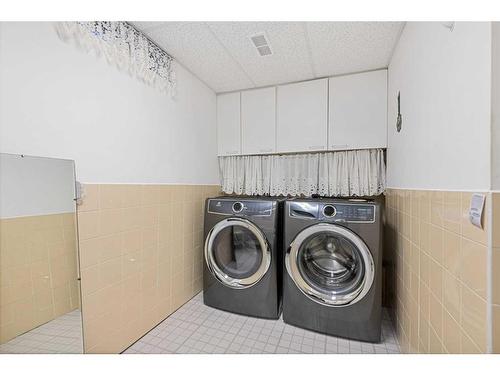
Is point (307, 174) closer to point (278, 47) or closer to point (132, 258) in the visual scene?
point (278, 47)

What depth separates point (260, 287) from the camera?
1.67m

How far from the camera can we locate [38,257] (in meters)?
1.00

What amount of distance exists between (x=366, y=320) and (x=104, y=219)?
5.72 feet

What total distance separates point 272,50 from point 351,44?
1.83 feet

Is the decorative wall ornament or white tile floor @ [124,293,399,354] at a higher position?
the decorative wall ornament

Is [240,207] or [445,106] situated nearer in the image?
[445,106]

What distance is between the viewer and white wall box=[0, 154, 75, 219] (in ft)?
2.97

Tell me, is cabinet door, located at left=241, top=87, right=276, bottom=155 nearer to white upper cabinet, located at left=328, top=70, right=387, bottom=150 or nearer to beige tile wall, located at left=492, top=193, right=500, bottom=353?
white upper cabinet, located at left=328, top=70, right=387, bottom=150

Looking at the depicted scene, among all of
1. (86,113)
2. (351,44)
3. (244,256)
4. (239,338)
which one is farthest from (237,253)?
(351,44)

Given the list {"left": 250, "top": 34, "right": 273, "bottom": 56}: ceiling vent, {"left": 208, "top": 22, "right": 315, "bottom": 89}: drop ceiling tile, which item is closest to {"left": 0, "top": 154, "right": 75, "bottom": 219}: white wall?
{"left": 208, "top": 22, "right": 315, "bottom": 89}: drop ceiling tile

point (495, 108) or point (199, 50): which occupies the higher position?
point (199, 50)

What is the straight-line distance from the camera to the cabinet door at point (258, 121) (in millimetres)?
2166

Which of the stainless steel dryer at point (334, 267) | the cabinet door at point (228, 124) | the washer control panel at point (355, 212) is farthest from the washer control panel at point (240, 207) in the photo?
the cabinet door at point (228, 124)

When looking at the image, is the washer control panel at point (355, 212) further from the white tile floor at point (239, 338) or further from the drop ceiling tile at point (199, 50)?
the drop ceiling tile at point (199, 50)
